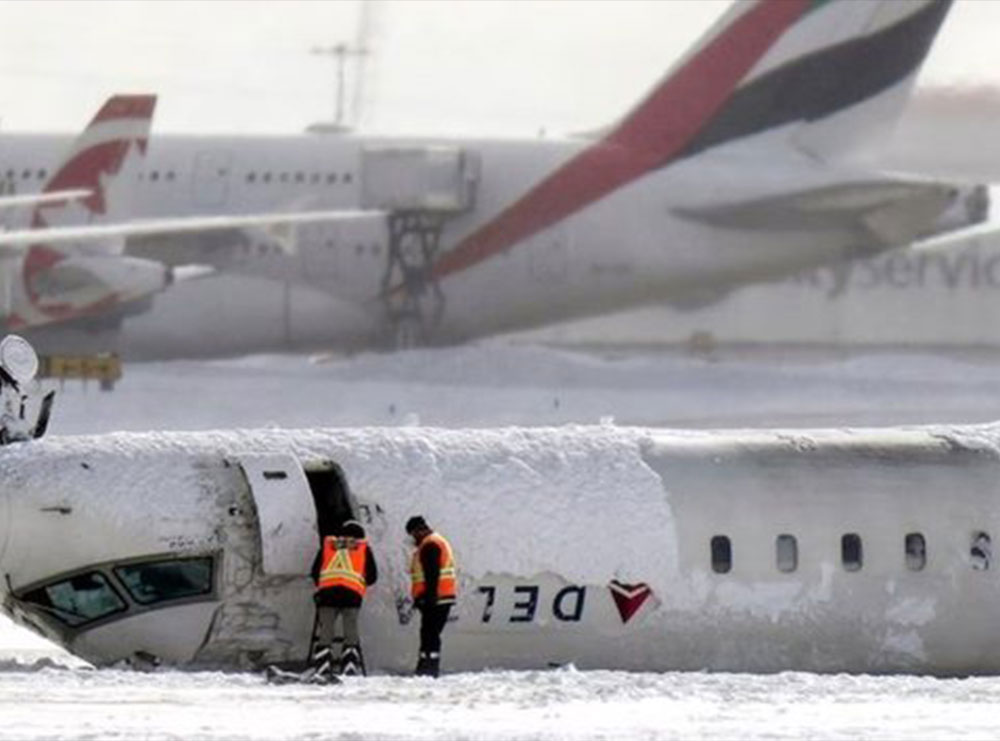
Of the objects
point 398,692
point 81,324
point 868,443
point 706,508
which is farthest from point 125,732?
point 81,324

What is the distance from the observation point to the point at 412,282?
210 feet

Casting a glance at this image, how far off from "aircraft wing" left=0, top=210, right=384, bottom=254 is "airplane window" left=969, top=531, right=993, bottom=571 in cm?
2759

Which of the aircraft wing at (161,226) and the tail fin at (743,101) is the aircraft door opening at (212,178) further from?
the tail fin at (743,101)

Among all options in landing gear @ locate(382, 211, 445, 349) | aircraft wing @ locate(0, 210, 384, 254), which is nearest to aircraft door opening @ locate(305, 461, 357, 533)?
aircraft wing @ locate(0, 210, 384, 254)

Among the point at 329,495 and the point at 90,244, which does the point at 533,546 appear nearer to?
→ the point at 329,495

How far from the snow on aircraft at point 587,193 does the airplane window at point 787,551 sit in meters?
35.8

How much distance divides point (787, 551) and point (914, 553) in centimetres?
122

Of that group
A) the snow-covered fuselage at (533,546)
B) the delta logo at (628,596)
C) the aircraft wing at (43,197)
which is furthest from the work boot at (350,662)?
the aircraft wing at (43,197)

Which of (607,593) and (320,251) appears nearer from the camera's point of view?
(607,593)

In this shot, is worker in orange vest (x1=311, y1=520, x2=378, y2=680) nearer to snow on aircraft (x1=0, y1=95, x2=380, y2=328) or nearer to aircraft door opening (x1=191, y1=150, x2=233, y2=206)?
snow on aircraft (x1=0, y1=95, x2=380, y2=328)

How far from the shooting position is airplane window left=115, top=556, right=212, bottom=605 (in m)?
26.1

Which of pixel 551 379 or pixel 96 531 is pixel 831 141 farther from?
pixel 96 531

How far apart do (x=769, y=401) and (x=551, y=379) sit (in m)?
4.90

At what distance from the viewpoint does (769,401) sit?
6284 cm
